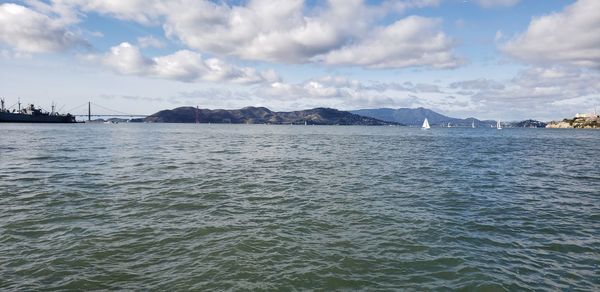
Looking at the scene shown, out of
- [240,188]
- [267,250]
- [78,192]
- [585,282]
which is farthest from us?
[240,188]

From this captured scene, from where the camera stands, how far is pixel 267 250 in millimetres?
14797

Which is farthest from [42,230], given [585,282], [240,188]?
[585,282]

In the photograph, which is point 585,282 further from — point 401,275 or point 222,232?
point 222,232

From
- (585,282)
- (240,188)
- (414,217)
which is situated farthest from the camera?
(240,188)

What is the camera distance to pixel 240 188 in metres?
27.7

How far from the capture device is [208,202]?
22.8 metres

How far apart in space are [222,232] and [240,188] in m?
10.7

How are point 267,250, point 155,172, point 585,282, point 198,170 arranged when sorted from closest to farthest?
point 585,282, point 267,250, point 155,172, point 198,170

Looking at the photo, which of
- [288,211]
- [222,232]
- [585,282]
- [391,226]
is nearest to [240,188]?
[288,211]

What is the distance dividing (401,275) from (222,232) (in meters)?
8.36

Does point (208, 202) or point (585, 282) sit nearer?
point (585, 282)

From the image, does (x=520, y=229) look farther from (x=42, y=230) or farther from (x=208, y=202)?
(x=42, y=230)

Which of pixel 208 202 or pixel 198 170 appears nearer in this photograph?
pixel 208 202

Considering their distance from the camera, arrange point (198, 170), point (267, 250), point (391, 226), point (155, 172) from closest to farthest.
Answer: point (267, 250)
point (391, 226)
point (155, 172)
point (198, 170)
